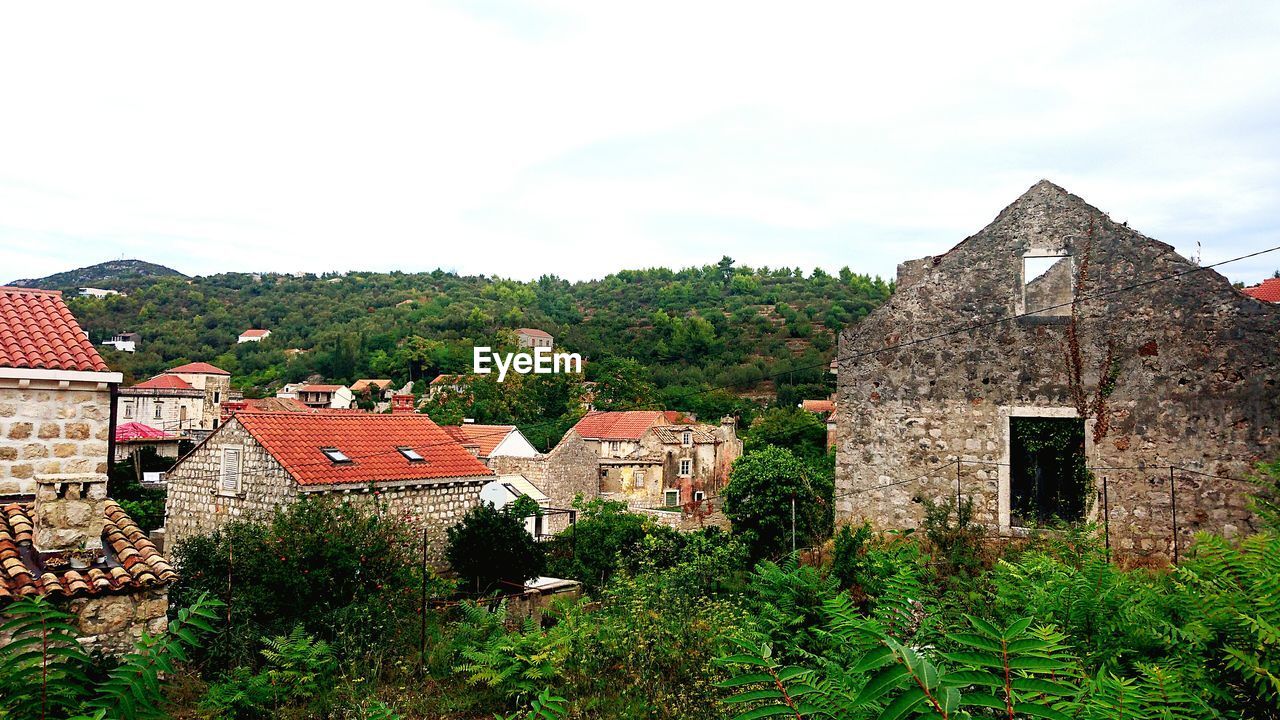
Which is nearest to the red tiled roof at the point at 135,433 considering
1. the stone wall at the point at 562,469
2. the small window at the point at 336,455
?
the stone wall at the point at 562,469

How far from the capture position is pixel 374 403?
7919cm

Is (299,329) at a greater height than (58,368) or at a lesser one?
greater

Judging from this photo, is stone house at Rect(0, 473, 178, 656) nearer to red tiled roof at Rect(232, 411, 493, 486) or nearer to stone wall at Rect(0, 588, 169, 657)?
stone wall at Rect(0, 588, 169, 657)

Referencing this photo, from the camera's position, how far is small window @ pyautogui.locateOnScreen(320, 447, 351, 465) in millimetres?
16844

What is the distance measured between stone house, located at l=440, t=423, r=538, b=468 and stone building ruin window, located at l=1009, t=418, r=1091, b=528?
29.2 m

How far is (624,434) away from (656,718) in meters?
37.1

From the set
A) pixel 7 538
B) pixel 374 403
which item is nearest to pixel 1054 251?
pixel 7 538

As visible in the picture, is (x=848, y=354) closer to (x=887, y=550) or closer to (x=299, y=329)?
(x=887, y=550)

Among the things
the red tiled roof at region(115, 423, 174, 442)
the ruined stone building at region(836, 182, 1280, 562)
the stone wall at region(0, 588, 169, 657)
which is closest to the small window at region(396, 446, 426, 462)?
the ruined stone building at region(836, 182, 1280, 562)

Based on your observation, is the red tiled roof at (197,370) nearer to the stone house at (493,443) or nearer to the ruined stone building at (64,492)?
the stone house at (493,443)

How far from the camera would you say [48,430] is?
8.84m

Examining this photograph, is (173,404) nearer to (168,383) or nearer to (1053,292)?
(168,383)

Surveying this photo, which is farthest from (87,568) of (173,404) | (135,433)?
(173,404)

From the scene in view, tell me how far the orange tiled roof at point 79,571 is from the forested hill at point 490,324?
63034 mm
